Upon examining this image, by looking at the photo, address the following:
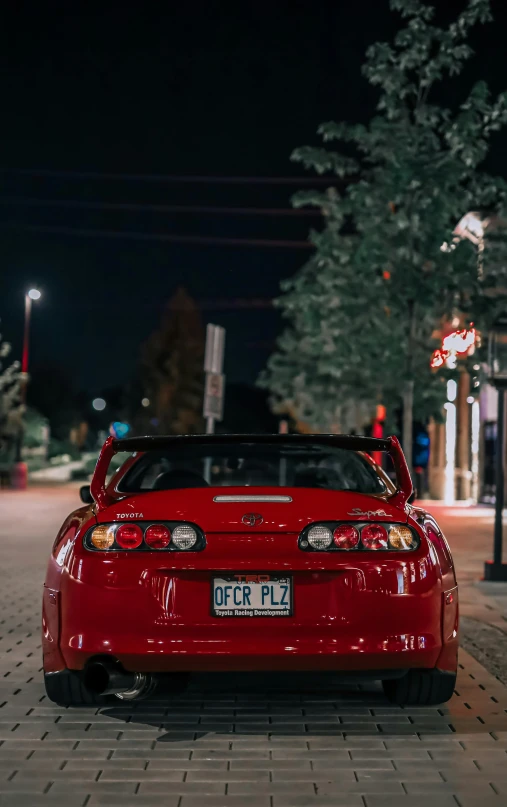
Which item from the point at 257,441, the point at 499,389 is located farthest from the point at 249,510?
the point at 499,389

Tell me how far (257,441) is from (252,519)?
719 millimetres

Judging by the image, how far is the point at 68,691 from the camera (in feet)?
21.4

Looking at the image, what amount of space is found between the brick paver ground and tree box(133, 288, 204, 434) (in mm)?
109431

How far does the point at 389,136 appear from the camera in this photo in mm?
21484

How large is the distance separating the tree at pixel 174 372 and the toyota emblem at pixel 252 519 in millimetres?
110283

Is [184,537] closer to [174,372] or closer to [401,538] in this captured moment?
[401,538]

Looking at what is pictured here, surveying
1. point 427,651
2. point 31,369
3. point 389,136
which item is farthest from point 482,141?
point 31,369

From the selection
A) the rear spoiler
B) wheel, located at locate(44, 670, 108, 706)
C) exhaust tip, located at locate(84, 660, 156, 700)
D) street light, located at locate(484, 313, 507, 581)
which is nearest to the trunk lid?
the rear spoiler

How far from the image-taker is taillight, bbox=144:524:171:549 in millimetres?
6012

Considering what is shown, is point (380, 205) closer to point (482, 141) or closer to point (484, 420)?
point (482, 141)

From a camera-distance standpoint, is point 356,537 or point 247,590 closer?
point 247,590

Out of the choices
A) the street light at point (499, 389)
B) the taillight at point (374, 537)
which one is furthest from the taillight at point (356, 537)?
the street light at point (499, 389)

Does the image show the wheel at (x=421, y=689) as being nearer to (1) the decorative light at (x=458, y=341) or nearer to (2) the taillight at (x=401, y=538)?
(2) the taillight at (x=401, y=538)

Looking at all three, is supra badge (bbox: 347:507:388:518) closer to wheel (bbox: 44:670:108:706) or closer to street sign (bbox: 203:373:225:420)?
wheel (bbox: 44:670:108:706)
